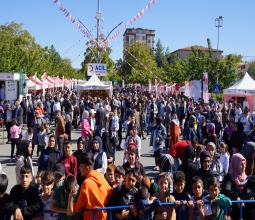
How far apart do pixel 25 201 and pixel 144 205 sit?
59.5 inches

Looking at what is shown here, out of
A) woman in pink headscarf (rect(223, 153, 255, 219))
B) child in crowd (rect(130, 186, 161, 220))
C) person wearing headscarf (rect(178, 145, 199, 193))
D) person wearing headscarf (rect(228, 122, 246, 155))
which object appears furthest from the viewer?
person wearing headscarf (rect(228, 122, 246, 155))

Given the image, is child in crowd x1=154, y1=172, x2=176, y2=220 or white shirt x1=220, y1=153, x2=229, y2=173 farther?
white shirt x1=220, y1=153, x2=229, y2=173

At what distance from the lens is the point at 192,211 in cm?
448

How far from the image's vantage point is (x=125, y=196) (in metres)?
4.64

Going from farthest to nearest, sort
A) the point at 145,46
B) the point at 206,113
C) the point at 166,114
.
Answer: 1. the point at 145,46
2. the point at 166,114
3. the point at 206,113

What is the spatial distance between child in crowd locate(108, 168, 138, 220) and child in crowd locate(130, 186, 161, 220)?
78mm

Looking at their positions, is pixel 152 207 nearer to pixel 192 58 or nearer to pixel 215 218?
pixel 215 218

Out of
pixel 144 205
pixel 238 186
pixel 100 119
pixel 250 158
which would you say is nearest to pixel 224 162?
pixel 250 158

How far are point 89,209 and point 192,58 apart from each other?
104ft

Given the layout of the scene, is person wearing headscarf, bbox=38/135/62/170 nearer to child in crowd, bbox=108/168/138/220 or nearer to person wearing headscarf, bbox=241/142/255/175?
child in crowd, bbox=108/168/138/220

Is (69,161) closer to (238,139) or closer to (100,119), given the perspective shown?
(238,139)

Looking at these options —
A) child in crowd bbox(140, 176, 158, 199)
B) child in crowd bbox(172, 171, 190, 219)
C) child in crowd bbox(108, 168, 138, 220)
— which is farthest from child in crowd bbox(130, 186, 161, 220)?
child in crowd bbox(140, 176, 158, 199)

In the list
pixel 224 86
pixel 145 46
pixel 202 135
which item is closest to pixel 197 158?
pixel 202 135

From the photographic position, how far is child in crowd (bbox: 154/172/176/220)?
4473 mm
